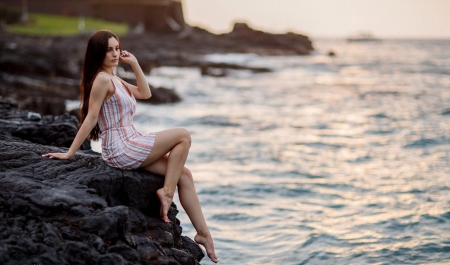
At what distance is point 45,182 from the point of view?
4129 mm

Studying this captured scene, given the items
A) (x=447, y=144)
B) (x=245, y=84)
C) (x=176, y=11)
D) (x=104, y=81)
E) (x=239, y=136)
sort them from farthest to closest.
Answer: (x=176, y=11) < (x=245, y=84) < (x=239, y=136) < (x=447, y=144) < (x=104, y=81)

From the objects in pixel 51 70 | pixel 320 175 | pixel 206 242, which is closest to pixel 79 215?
pixel 206 242

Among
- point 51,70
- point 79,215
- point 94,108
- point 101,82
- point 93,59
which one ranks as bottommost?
point 51,70

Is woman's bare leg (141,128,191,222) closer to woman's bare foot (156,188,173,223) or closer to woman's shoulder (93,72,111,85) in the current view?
woman's bare foot (156,188,173,223)

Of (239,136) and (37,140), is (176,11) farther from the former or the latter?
(37,140)

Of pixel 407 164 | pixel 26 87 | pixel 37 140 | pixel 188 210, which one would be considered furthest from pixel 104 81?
pixel 26 87

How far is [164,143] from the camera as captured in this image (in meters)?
4.66

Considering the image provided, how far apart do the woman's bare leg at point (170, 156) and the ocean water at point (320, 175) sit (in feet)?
5.51

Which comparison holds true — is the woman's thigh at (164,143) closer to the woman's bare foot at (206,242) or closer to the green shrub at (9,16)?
the woman's bare foot at (206,242)

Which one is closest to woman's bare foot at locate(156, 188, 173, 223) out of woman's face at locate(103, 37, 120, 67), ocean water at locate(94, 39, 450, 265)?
woman's face at locate(103, 37, 120, 67)

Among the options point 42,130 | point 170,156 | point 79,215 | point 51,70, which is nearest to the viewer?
point 79,215

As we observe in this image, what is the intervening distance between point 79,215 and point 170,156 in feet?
3.67

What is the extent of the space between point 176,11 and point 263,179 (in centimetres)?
6083

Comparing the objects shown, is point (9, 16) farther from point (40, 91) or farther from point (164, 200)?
point (164, 200)
